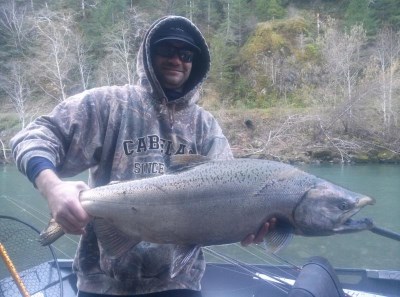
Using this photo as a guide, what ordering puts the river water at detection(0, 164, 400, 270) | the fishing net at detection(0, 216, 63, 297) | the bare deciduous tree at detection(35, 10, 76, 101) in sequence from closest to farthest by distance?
the fishing net at detection(0, 216, 63, 297) → the river water at detection(0, 164, 400, 270) → the bare deciduous tree at detection(35, 10, 76, 101)

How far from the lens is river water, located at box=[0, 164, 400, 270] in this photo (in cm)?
955

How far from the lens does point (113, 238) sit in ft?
8.92

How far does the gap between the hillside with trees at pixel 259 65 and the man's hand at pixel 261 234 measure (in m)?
31.6

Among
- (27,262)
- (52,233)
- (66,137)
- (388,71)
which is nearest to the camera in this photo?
(52,233)

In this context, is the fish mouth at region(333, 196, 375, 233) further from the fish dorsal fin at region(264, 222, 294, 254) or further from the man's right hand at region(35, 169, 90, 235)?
the man's right hand at region(35, 169, 90, 235)

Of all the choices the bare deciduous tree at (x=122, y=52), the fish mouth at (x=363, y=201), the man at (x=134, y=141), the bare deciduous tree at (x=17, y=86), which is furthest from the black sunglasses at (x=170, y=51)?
the bare deciduous tree at (x=17, y=86)

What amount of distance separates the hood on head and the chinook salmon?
0.66m

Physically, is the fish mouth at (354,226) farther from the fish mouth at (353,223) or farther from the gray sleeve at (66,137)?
the gray sleeve at (66,137)

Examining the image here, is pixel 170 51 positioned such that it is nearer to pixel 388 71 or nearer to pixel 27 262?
pixel 27 262

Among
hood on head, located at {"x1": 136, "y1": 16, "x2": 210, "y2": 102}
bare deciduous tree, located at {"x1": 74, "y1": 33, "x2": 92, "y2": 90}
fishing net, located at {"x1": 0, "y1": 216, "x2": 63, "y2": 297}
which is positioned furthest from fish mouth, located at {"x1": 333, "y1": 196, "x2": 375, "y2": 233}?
bare deciduous tree, located at {"x1": 74, "y1": 33, "x2": 92, "y2": 90}

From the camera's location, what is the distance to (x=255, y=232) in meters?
2.70

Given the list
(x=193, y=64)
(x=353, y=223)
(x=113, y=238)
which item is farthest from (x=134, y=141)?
(x=353, y=223)

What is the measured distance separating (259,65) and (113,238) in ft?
173

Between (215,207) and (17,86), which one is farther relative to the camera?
(17,86)
